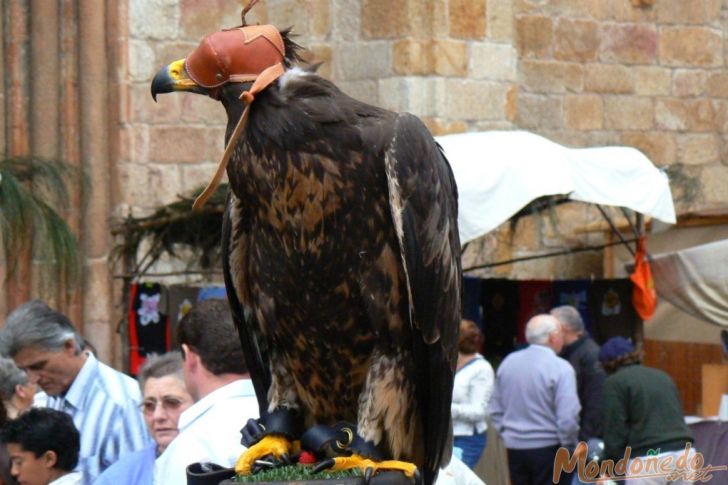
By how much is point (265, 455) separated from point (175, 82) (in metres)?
0.82

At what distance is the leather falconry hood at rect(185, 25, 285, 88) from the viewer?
3387 mm

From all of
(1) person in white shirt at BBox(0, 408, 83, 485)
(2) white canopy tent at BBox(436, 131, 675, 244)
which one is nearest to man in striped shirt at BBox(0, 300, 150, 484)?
(1) person in white shirt at BBox(0, 408, 83, 485)

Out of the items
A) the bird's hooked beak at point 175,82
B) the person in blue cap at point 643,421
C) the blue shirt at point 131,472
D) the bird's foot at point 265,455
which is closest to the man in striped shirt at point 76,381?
the blue shirt at point 131,472

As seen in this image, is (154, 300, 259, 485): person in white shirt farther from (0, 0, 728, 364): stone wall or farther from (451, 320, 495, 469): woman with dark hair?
(0, 0, 728, 364): stone wall

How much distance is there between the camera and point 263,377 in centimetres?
370

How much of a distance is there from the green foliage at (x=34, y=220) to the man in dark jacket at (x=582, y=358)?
479 cm

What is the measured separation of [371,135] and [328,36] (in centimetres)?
894

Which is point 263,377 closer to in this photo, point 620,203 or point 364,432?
point 364,432

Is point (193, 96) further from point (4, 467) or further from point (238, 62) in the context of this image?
point (238, 62)

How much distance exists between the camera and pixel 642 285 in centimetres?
1127

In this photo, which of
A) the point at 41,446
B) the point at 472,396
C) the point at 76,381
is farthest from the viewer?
the point at 472,396

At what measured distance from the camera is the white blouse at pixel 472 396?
9.45 metres

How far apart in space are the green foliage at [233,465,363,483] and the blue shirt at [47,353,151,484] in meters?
2.59

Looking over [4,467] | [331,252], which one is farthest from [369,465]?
[4,467]
